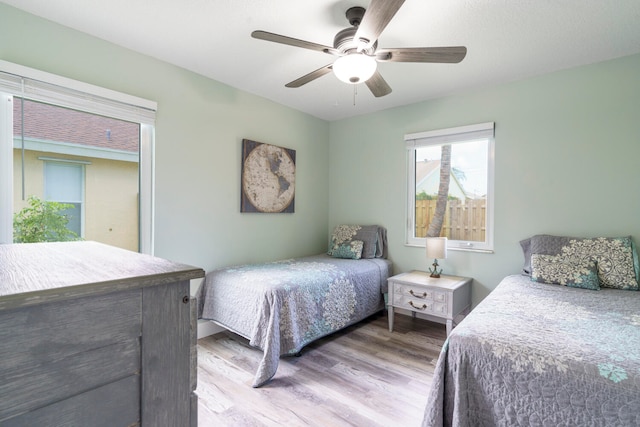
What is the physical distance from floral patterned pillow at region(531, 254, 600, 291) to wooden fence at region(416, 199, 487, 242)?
678mm

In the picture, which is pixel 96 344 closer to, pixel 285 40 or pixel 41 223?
pixel 285 40

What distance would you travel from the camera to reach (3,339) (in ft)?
1.33

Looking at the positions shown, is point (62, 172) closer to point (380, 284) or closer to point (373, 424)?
point (373, 424)

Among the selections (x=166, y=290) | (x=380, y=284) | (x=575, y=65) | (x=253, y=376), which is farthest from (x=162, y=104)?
(x=575, y=65)

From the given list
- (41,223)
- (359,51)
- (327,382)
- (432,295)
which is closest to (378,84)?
(359,51)

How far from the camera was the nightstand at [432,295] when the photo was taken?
9.03ft

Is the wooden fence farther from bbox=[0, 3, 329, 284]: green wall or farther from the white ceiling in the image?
bbox=[0, 3, 329, 284]: green wall

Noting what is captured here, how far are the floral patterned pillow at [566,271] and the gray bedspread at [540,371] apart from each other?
58cm

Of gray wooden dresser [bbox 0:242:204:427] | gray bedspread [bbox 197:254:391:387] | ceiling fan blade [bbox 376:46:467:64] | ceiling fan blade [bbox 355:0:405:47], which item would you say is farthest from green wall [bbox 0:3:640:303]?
gray wooden dresser [bbox 0:242:204:427]

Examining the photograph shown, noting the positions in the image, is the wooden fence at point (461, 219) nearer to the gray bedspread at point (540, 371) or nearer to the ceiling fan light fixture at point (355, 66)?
the gray bedspread at point (540, 371)

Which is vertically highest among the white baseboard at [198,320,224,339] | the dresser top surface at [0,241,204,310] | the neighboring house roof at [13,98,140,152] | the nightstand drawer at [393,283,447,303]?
the neighboring house roof at [13,98,140,152]

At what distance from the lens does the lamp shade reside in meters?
3.06

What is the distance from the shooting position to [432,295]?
2.84 m

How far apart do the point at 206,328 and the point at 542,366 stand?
2.61 meters
